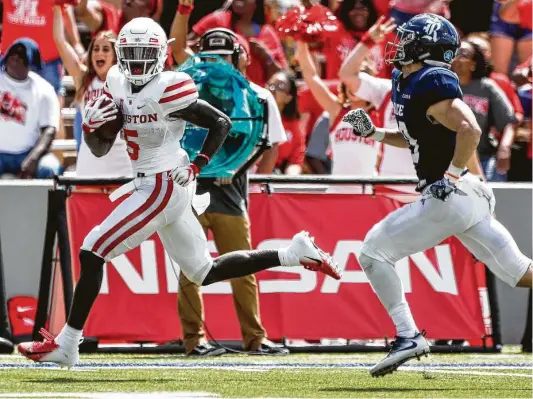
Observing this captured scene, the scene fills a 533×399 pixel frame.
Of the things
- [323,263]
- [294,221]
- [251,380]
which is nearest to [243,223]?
[294,221]

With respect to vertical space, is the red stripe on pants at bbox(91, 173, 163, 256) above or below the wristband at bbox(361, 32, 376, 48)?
below

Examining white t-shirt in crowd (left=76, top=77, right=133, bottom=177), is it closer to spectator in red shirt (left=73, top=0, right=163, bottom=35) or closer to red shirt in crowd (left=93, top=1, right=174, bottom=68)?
spectator in red shirt (left=73, top=0, right=163, bottom=35)

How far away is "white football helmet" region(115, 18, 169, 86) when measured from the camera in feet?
25.6

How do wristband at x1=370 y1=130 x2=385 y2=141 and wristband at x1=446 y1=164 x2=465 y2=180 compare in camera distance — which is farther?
wristband at x1=370 y1=130 x2=385 y2=141

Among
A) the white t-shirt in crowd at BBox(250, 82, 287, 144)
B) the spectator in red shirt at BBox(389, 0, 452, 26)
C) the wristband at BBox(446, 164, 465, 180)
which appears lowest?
the wristband at BBox(446, 164, 465, 180)

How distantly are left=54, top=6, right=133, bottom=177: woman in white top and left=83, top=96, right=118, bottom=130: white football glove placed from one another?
81.5 inches

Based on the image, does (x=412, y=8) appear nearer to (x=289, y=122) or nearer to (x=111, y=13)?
(x=289, y=122)

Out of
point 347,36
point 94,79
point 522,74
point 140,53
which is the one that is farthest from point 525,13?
point 140,53

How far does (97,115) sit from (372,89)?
11.8 feet

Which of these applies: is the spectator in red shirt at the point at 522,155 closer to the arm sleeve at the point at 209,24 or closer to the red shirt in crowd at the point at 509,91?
the red shirt in crowd at the point at 509,91

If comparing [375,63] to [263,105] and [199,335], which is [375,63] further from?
[199,335]

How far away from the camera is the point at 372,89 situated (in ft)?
35.4

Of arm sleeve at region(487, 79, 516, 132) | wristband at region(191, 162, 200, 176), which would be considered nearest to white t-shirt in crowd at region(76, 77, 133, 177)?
wristband at region(191, 162, 200, 176)

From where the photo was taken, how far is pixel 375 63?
12414mm
